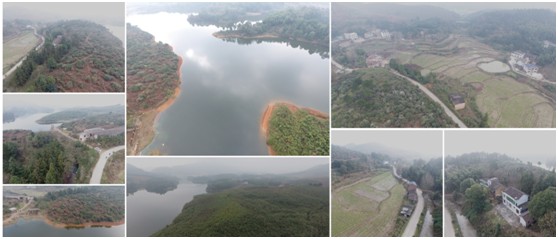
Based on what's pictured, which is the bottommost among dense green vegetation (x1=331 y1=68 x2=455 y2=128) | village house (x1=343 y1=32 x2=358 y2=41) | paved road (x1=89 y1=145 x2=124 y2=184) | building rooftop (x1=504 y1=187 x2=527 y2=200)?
building rooftop (x1=504 y1=187 x2=527 y2=200)

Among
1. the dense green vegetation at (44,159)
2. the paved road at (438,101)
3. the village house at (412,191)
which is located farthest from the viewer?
the village house at (412,191)

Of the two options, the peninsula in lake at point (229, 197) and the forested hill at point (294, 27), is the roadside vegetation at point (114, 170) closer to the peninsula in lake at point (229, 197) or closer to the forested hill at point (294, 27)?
Answer: the peninsula in lake at point (229, 197)

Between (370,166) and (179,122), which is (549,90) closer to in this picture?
(370,166)

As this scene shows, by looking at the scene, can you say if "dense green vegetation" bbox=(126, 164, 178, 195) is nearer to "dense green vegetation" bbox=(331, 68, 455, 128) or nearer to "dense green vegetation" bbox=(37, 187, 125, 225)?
"dense green vegetation" bbox=(37, 187, 125, 225)

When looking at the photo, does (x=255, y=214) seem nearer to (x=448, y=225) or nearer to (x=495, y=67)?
(x=448, y=225)

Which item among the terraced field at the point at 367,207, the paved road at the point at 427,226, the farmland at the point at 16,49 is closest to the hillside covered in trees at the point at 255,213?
the terraced field at the point at 367,207

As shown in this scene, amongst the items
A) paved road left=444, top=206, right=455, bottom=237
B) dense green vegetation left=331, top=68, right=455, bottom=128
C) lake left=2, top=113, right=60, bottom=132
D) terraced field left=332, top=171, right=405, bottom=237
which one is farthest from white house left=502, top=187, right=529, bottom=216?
lake left=2, top=113, right=60, bottom=132

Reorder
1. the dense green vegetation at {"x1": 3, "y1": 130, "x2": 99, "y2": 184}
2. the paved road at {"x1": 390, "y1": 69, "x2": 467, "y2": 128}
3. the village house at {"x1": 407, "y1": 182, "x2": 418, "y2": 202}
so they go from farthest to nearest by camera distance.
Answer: the village house at {"x1": 407, "y1": 182, "x2": 418, "y2": 202}
the paved road at {"x1": 390, "y1": 69, "x2": 467, "y2": 128}
the dense green vegetation at {"x1": 3, "y1": 130, "x2": 99, "y2": 184}
